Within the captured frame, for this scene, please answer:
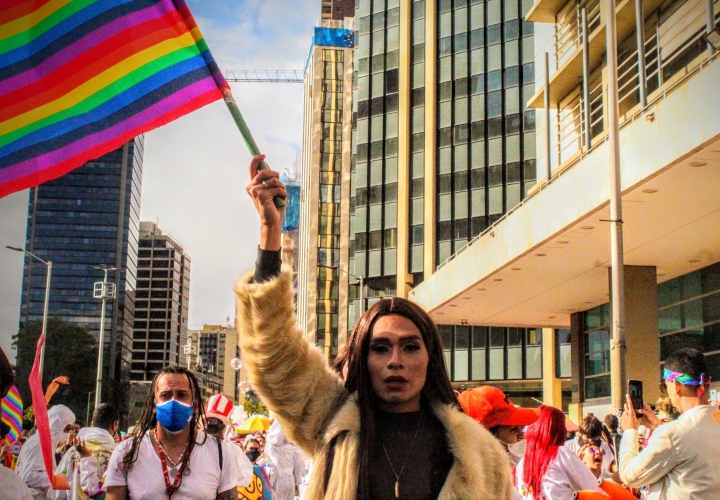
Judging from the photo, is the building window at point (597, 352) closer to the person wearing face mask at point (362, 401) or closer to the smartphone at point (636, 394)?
the smartphone at point (636, 394)

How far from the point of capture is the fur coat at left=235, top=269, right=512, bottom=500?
324 centimetres

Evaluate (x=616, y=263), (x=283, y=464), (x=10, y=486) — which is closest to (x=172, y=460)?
(x=10, y=486)

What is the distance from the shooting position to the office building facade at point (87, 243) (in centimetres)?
16062

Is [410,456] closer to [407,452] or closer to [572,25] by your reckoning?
[407,452]

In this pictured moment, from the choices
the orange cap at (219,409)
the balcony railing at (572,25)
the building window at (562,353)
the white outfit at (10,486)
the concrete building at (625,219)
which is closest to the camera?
the white outfit at (10,486)

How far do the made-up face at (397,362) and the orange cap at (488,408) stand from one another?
9.82 feet

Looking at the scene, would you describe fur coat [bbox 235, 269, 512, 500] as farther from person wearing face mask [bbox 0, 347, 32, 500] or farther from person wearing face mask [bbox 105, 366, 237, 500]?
person wearing face mask [bbox 105, 366, 237, 500]

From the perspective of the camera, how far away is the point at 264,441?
14.4 m

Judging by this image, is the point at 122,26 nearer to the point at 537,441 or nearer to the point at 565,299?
the point at 537,441

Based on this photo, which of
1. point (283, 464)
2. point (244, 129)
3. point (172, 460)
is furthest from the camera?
point (283, 464)

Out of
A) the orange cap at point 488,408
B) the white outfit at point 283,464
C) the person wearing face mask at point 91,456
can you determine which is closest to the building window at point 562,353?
the white outfit at point 283,464

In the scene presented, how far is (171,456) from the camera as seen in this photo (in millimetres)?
5344

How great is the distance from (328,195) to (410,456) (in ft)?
251

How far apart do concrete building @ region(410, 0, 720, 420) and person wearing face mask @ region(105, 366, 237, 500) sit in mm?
8724
